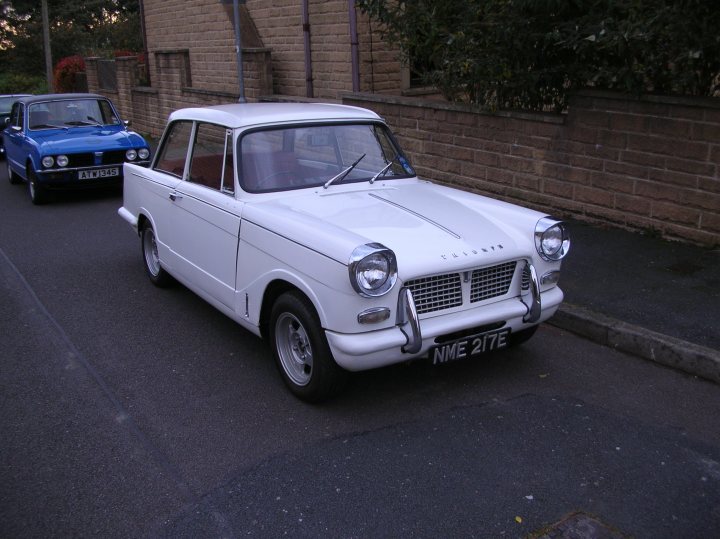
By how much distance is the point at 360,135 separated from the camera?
5.64 meters

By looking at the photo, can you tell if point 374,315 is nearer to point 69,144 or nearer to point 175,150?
point 175,150

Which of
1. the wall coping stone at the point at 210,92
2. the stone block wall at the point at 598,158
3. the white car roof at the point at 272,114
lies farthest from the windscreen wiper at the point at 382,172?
the wall coping stone at the point at 210,92

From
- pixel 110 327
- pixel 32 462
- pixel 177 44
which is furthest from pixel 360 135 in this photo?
pixel 177 44

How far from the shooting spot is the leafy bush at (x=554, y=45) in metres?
6.47

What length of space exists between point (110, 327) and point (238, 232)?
1.74 meters

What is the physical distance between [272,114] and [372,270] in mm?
1998

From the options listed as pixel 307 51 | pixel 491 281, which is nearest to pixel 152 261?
pixel 491 281

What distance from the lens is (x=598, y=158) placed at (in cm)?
762

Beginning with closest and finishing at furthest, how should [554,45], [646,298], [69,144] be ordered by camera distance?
[646,298]
[554,45]
[69,144]

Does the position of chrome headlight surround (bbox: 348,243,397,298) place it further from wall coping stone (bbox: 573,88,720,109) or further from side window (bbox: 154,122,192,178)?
wall coping stone (bbox: 573,88,720,109)

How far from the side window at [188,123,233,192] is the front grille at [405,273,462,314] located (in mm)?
1694

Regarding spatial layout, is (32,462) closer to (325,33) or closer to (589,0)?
(589,0)

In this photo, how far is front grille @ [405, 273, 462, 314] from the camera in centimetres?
423

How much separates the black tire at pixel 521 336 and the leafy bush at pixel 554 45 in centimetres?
301
